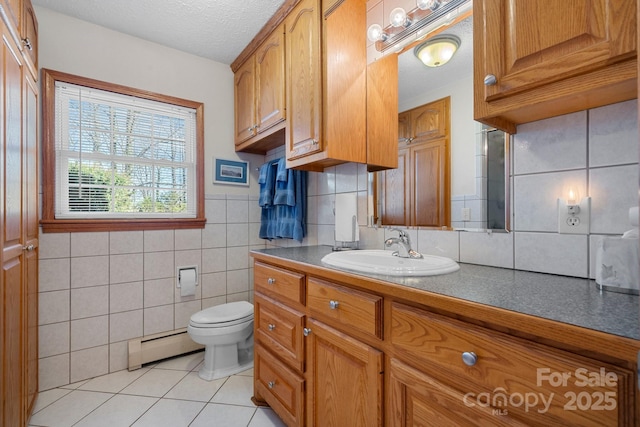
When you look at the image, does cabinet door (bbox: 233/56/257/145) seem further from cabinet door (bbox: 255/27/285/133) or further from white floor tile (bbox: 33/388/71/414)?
white floor tile (bbox: 33/388/71/414)

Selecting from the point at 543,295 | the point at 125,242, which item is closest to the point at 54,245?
the point at 125,242

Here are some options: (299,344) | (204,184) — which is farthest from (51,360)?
(299,344)

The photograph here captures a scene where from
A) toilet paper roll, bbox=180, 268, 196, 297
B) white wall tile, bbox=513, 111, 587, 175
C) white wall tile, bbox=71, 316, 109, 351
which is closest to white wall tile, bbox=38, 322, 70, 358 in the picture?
white wall tile, bbox=71, 316, 109, 351

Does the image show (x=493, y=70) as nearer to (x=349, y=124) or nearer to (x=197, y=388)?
(x=349, y=124)

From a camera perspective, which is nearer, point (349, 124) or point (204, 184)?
point (349, 124)

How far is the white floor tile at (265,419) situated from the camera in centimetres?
150

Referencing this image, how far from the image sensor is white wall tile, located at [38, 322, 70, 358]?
1771 millimetres

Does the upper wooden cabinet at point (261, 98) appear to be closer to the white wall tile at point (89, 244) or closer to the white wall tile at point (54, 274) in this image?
the white wall tile at point (89, 244)

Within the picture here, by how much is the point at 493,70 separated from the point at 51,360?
110 inches

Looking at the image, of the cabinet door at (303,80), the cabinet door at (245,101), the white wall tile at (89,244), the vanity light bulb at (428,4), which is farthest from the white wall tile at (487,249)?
the white wall tile at (89,244)

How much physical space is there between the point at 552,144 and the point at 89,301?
269 cm

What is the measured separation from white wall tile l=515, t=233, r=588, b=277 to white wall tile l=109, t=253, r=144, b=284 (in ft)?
7.63

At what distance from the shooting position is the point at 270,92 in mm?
1946

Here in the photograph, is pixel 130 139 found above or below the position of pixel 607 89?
above
